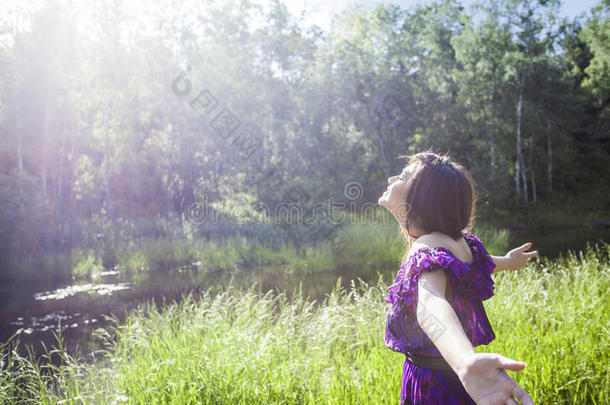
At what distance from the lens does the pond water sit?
6090mm

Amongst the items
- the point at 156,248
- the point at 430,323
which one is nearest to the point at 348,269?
the point at 156,248

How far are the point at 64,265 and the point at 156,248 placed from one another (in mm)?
2084

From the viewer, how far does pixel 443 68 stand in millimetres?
20828

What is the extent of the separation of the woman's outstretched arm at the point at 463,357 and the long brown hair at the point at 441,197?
214mm

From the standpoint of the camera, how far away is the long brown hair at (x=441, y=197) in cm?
143

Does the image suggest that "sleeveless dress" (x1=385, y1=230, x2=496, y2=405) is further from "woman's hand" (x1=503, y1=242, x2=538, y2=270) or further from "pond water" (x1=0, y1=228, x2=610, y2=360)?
"pond water" (x1=0, y1=228, x2=610, y2=360)

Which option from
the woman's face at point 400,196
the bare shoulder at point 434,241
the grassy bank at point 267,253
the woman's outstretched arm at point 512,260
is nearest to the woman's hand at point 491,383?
the bare shoulder at point 434,241

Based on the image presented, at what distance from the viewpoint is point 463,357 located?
98 cm

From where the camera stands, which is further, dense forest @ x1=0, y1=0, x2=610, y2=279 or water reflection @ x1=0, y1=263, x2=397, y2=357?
dense forest @ x1=0, y1=0, x2=610, y2=279

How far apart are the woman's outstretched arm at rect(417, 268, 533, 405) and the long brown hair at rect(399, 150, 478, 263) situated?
21 cm

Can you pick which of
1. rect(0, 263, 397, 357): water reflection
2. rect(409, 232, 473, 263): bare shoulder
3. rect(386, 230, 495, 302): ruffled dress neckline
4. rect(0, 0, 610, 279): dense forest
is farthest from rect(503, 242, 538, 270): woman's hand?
rect(0, 0, 610, 279): dense forest

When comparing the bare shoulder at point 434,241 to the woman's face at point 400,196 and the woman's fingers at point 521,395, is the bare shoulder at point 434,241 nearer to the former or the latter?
the woman's face at point 400,196

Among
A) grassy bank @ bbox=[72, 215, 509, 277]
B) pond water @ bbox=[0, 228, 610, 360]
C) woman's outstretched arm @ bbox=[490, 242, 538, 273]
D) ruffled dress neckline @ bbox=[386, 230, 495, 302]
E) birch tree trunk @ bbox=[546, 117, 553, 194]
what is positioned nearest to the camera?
ruffled dress neckline @ bbox=[386, 230, 495, 302]

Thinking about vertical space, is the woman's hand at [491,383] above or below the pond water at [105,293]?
above
